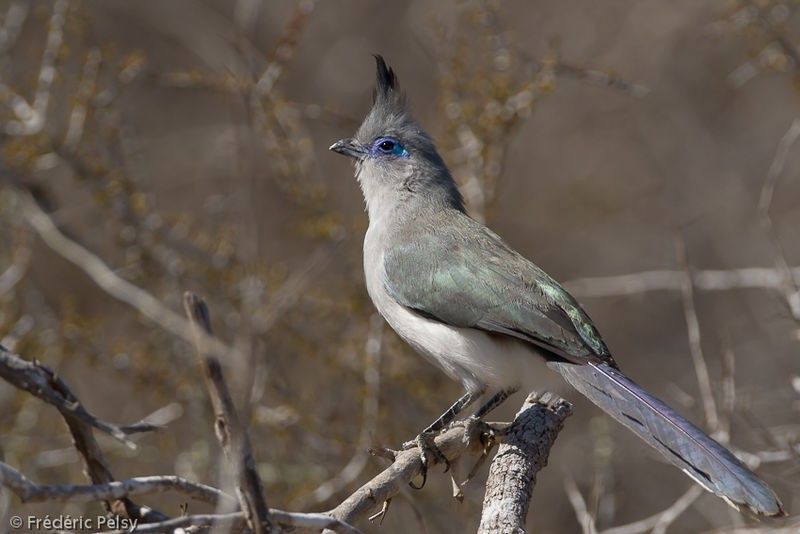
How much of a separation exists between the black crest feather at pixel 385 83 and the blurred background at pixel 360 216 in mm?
555

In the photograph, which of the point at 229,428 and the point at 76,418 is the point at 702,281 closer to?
the point at 76,418

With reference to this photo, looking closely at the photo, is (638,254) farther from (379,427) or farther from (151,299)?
(151,299)

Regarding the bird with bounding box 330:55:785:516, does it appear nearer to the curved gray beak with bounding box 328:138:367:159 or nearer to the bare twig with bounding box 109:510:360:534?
the curved gray beak with bounding box 328:138:367:159

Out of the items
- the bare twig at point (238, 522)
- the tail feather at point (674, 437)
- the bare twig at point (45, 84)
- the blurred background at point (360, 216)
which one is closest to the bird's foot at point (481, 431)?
the tail feather at point (674, 437)

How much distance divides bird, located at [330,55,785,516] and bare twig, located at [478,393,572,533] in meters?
0.16

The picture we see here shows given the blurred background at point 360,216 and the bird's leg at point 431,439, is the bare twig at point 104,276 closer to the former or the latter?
the blurred background at point 360,216

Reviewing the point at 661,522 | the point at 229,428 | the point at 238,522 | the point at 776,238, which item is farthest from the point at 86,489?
the point at 776,238

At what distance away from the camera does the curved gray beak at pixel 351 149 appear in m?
5.94

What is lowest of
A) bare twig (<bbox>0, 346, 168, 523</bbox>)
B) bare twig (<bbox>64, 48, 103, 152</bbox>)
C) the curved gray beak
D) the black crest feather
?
bare twig (<bbox>0, 346, 168, 523</bbox>)

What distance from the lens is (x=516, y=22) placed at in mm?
10258

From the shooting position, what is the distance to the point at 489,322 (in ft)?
14.8

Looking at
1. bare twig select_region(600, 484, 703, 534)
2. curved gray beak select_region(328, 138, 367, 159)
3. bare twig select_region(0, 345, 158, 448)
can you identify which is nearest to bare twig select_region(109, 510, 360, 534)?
bare twig select_region(0, 345, 158, 448)

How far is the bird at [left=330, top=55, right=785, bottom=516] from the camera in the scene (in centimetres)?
393

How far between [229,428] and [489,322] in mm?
2323
